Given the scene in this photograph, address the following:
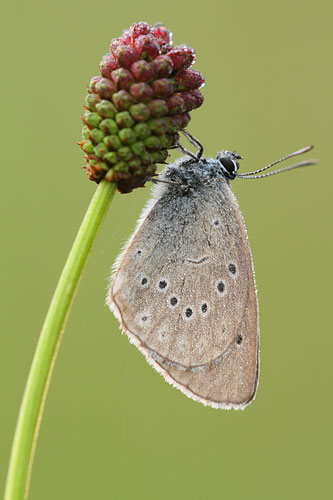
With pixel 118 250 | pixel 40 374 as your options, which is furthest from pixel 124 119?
pixel 118 250

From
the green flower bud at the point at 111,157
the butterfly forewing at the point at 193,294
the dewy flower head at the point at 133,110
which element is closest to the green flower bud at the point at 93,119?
the dewy flower head at the point at 133,110

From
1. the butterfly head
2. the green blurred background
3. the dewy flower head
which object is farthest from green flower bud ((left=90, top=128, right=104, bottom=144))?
the green blurred background

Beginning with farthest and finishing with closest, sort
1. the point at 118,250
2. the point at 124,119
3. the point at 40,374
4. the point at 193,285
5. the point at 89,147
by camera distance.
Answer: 1. the point at 118,250
2. the point at 193,285
3. the point at 89,147
4. the point at 124,119
5. the point at 40,374

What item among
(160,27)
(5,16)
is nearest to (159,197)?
(160,27)

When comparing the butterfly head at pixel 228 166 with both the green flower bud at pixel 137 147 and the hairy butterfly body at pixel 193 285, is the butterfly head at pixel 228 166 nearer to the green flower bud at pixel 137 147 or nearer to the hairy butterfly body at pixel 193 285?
the hairy butterfly body at pixel 193 285

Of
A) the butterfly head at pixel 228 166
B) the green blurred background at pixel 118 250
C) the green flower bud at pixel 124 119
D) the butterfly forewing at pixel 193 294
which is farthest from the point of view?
the green blurred background at pixel 118 250

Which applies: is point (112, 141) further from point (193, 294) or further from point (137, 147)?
point (193, 294)

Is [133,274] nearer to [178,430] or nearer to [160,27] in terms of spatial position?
[160,27]
